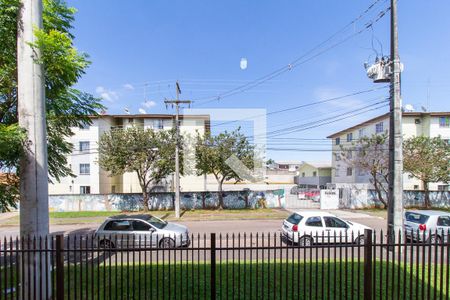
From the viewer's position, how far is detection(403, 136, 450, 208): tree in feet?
71.2

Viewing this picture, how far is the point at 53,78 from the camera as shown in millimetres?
5805

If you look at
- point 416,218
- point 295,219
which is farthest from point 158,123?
point 416,218

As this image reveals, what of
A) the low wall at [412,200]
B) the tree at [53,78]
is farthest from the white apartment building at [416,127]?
the tree at [53,78]

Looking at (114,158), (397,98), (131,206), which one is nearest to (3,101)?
(397,98)

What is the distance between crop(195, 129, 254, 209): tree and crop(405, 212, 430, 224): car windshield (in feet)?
42.0

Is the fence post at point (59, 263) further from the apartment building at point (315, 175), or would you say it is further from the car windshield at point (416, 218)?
the apartment building at point (315, 175)

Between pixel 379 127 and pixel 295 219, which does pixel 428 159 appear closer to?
pixel 379 127

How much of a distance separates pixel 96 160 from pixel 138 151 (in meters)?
10.4

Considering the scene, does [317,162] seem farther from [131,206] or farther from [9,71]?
[9,71]

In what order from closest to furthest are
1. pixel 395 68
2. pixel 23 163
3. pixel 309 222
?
→ 1. pixel 23 163
2. pixel 395 68
3. pixel 309 222

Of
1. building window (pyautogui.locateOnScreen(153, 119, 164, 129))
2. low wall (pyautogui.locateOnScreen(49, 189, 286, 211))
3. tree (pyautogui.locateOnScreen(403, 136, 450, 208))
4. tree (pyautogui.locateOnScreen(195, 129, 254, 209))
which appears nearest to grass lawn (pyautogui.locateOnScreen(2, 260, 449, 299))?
tree (pyautogui.locateOnScreen(195, 129, 254, 209))

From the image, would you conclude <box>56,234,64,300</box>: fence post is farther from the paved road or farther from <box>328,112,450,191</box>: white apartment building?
<box>328,112,450,191</box>: white apartment building

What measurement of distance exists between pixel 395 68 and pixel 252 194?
17991 mm

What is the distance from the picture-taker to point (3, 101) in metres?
6.36
